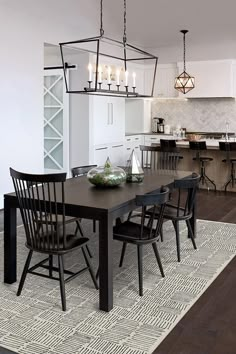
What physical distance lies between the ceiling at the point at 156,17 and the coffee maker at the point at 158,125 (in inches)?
69.8

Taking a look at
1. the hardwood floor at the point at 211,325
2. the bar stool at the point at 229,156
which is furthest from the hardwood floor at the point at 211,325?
the bar stool at the point at 229,156

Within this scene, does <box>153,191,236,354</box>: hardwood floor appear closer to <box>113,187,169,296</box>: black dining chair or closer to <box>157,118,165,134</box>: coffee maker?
<box>113,187,169,296</box>: black dining chair

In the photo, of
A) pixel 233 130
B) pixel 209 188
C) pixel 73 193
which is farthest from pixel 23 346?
pixel 233 130

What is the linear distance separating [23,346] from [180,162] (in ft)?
19.9

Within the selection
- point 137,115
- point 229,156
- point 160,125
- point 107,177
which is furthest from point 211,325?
point 137,115

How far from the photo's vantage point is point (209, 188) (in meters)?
8.14

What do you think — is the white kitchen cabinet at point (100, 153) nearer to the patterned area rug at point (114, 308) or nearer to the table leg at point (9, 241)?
the patterned area rug at point (114, 308)

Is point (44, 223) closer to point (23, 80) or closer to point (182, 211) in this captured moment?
point (182, 211)

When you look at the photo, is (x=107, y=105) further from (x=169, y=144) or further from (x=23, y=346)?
(x=23, y=346)

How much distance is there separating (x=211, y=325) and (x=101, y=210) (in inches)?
43.8

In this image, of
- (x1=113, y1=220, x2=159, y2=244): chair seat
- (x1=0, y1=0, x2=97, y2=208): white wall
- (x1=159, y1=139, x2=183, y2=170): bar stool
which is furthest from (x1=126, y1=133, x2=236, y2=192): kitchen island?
(x1=113, y1=220, x2=159, y2=244): chair seat

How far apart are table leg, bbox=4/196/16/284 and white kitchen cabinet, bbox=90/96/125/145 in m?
4.92

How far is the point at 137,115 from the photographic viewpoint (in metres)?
10.4

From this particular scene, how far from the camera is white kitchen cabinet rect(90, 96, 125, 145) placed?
27.9ft
